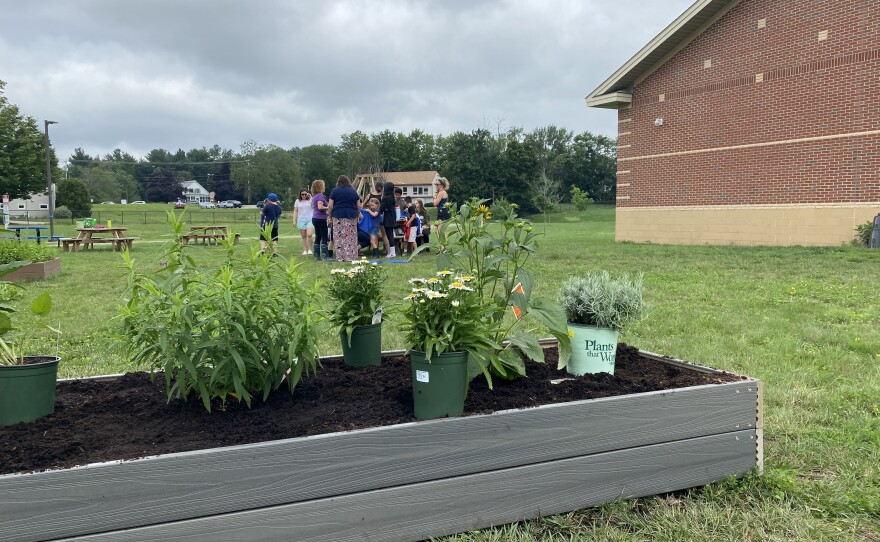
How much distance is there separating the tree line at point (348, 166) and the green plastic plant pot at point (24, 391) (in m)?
35.3

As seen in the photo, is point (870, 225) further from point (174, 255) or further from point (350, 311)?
point (174, 255)

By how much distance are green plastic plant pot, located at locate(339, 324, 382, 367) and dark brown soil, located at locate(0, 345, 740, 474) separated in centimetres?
7

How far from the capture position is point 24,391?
6.98 feet

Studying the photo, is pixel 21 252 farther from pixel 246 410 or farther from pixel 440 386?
pixel 440 386

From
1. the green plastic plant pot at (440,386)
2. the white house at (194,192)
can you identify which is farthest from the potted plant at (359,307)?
the white house at (194,192)

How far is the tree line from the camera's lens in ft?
140

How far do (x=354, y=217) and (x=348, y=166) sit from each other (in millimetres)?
66884

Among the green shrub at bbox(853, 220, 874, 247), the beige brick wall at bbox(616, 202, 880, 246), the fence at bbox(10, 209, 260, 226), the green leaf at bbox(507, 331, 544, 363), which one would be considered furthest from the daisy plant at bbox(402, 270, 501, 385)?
the fence at bbox(10, 209, 260, 226)

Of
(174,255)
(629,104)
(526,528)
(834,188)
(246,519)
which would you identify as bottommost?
(526,528)

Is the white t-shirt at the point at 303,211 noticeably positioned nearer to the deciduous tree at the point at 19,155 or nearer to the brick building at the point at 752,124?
the brick building at the point at 752,124

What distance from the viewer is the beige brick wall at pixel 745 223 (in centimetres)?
1323

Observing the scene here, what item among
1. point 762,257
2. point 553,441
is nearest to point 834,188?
point 762,257

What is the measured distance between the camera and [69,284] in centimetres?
868

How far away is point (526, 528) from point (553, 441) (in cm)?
32
